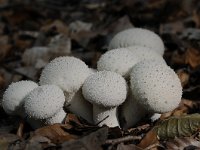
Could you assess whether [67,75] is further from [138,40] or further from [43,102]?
[138,40]

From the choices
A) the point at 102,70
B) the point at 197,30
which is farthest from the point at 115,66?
the point at 197,30

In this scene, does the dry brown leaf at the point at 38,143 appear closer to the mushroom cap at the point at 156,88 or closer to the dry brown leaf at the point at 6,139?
the dry brown leaf at the point at 6,139

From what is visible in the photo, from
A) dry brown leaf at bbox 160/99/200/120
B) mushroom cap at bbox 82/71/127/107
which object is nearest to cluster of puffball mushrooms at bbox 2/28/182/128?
mushroom cap at bbox 82/71/127/107

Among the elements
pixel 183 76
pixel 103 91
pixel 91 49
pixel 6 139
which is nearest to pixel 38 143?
pixel 6 139

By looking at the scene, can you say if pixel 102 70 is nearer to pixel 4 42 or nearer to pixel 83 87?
pixel 83 87

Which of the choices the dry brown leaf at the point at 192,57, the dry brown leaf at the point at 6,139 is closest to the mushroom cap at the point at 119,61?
the dry brown leaf at the point at 6,139

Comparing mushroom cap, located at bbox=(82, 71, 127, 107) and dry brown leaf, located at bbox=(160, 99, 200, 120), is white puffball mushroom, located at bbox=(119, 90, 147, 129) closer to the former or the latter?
mushroom cap, located at bbox=(82, 71, 127, 107)
